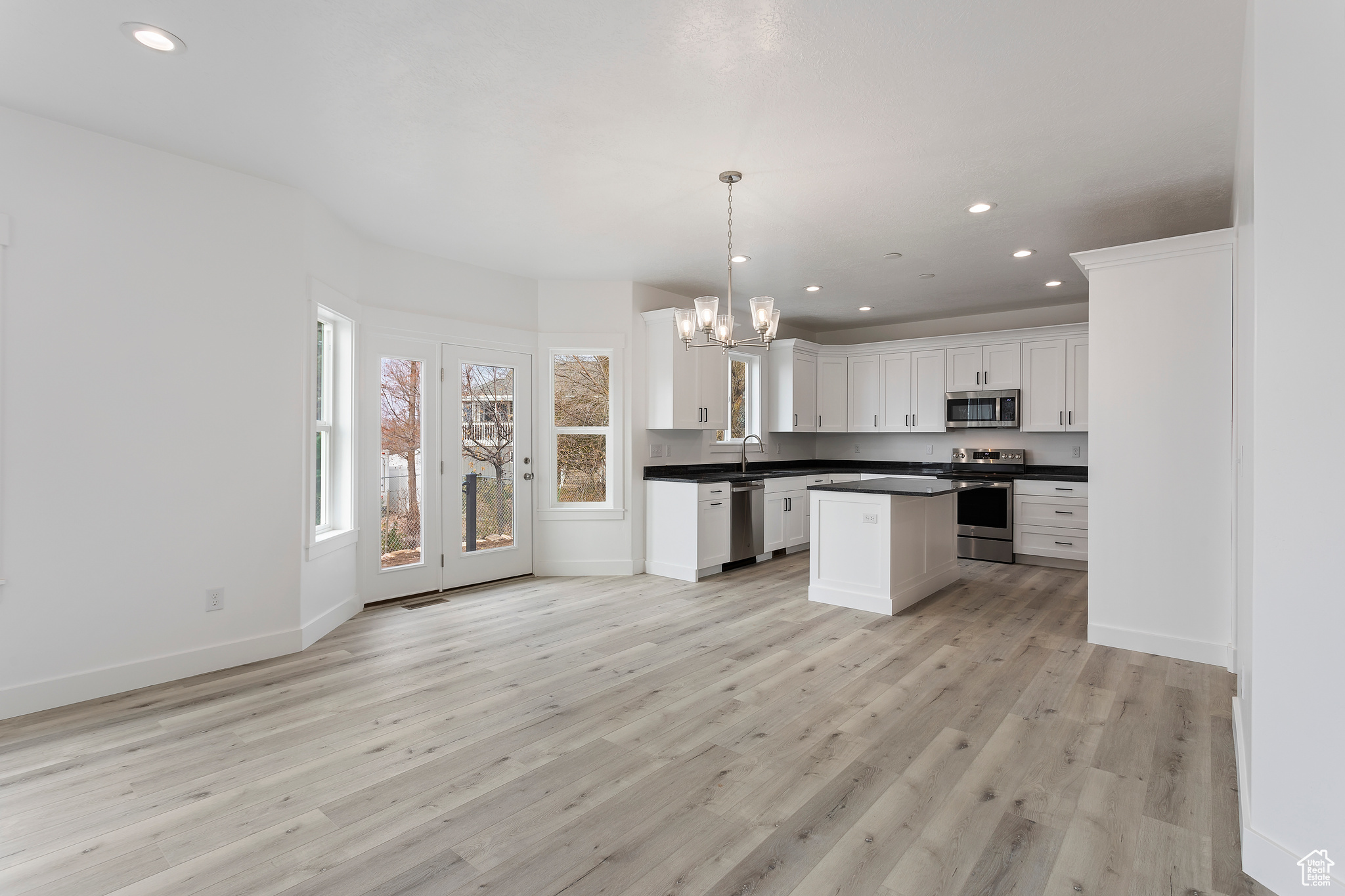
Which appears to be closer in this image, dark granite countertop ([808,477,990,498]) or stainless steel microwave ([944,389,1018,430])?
dark granite countertop ([808,477,990,498])

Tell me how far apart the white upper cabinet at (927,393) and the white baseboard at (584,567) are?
372cm

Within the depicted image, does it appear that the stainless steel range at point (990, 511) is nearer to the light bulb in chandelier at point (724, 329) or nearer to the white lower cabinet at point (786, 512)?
the white lower cabinet at point (786, 512)

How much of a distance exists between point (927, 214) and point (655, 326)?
253 cm

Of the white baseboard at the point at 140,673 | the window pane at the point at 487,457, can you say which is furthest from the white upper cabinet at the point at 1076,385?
the white baseboard at the point at 140,673

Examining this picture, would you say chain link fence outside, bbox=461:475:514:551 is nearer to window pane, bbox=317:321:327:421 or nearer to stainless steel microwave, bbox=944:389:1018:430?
window pane, bbox=317:321:327:421

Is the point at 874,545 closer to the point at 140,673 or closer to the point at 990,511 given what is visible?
the point at 990,511

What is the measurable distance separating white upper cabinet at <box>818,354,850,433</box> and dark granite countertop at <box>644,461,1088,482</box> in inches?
21.7

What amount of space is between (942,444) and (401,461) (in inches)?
228

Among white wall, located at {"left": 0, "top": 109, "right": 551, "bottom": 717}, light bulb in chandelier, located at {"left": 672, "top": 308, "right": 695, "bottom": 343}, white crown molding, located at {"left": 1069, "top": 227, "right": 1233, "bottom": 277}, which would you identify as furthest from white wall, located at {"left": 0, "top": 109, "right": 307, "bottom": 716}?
white crown molding, located at {"left": 1069, "top": 227, "right": 1233, "bottom": 277}

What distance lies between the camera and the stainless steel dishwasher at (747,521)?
19.8ft

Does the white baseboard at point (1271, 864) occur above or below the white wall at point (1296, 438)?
below

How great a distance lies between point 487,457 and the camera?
5402mm

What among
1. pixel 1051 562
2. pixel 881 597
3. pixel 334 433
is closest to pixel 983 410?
pixel 1051 562

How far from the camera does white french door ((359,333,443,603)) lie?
4.69 meters
